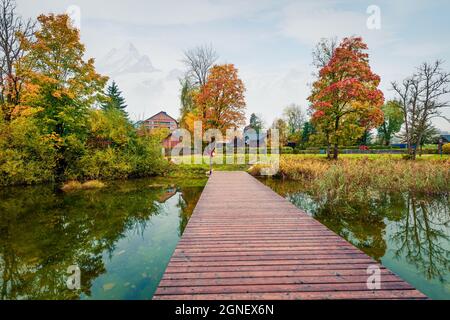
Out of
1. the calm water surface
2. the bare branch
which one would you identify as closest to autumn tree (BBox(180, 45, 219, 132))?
the bare branch

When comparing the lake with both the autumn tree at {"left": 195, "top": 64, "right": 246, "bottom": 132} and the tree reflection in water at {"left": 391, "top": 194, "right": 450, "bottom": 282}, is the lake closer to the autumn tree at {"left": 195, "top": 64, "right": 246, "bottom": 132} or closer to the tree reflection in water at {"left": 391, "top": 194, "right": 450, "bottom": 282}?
the tree reflection in water at {"left": 391, "top": 194, "right": 450, "bottom": 282}

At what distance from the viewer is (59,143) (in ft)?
45.9

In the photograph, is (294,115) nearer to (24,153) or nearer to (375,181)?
(375,181)

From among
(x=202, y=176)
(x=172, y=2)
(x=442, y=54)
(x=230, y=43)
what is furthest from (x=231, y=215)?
(x=442, y=54)

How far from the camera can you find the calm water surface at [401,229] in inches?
170

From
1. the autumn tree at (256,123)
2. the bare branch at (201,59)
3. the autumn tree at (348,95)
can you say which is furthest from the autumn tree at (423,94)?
the autumn tree at (256,123)

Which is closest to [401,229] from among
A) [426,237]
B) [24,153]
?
[426,237]

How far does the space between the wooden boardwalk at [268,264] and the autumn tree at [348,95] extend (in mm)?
14286

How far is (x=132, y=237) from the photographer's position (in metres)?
6.14

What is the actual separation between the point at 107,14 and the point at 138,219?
14202 millimetres

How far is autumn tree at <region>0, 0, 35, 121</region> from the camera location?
46.3 feet

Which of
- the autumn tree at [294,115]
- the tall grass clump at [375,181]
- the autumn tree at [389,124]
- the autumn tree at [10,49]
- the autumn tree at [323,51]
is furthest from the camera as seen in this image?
the autumn tree at [294,115]

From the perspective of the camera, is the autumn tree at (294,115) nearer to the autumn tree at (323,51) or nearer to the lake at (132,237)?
the autumn tree at (323,51)

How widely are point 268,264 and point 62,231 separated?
20.1 ft
